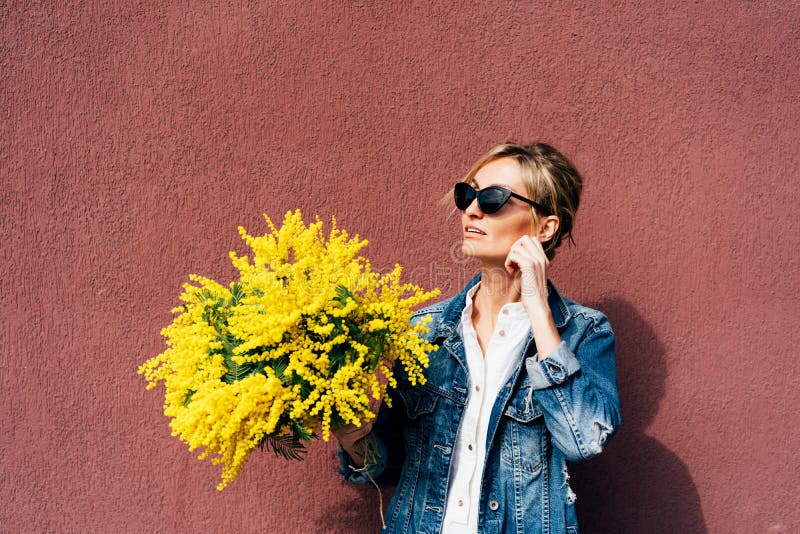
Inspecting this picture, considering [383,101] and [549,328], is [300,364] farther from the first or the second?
[383,101]

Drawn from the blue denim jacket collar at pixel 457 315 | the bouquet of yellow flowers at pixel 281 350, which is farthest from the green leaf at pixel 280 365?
the blue denim jacket collar at pixel 457 315

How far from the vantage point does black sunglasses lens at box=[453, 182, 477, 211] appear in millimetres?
1890

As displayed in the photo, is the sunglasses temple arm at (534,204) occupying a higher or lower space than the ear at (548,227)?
higher

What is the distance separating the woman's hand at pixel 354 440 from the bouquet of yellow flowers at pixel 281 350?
10 cm

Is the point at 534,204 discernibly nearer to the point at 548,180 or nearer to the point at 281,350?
the point at 548,180

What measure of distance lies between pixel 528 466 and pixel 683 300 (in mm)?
1272

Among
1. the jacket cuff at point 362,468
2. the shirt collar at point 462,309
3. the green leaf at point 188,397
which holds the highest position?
the shirt collar at point 462,309

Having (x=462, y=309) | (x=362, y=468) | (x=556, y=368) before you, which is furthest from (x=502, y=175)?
(x=362, y=468)

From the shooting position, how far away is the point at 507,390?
1.81 meters

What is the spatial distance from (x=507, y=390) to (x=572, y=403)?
23 centimetres

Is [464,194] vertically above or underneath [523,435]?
above

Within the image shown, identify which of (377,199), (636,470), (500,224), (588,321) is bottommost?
(636,470)

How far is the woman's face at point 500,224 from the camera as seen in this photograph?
1853 mm

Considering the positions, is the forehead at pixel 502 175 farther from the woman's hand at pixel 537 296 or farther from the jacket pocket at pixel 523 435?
the jacket pocket at pixel 523 435
